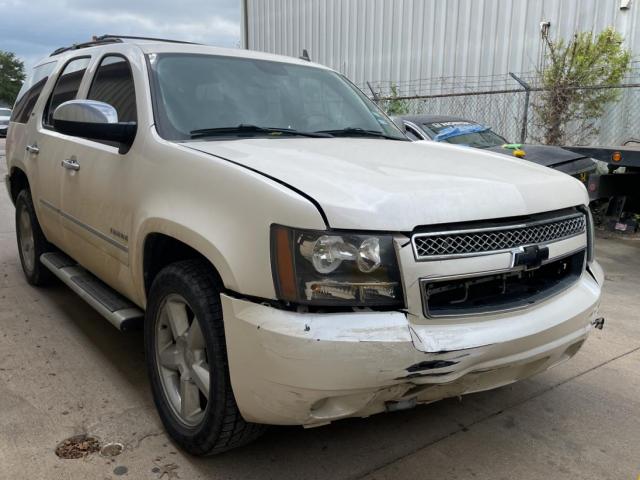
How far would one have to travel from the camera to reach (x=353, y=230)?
6.62 ft

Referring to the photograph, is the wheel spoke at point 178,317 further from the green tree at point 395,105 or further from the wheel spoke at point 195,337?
the green tree at point 395,105

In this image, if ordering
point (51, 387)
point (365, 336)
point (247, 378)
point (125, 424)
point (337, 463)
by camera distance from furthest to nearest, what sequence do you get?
point (51, 387)
point (125, 424)
point (337, 463)
point (247, 378)
point (365, 336)

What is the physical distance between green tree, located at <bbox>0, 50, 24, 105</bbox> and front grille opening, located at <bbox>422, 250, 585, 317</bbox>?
8268 centimetres

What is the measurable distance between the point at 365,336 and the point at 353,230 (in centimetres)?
36

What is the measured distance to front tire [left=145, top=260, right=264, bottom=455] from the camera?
2.29 metres

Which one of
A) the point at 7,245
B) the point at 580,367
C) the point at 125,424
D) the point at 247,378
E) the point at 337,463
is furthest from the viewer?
the point at 7,245

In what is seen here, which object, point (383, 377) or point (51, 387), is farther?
point (51, 387)

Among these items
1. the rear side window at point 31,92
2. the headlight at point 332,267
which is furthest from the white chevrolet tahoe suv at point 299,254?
the rear side window at point 31,92

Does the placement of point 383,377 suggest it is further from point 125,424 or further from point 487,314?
point 125,424

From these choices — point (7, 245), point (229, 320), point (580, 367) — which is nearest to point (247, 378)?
point (229, 320)

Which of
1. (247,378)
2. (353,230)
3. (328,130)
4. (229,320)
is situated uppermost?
(328,130)

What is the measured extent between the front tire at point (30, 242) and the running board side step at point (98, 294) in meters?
0.30

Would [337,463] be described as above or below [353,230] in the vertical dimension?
below

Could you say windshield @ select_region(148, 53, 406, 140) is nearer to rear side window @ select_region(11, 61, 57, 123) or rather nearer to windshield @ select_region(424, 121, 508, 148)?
rear side window @ select_region(11, 61, 57, 123)
